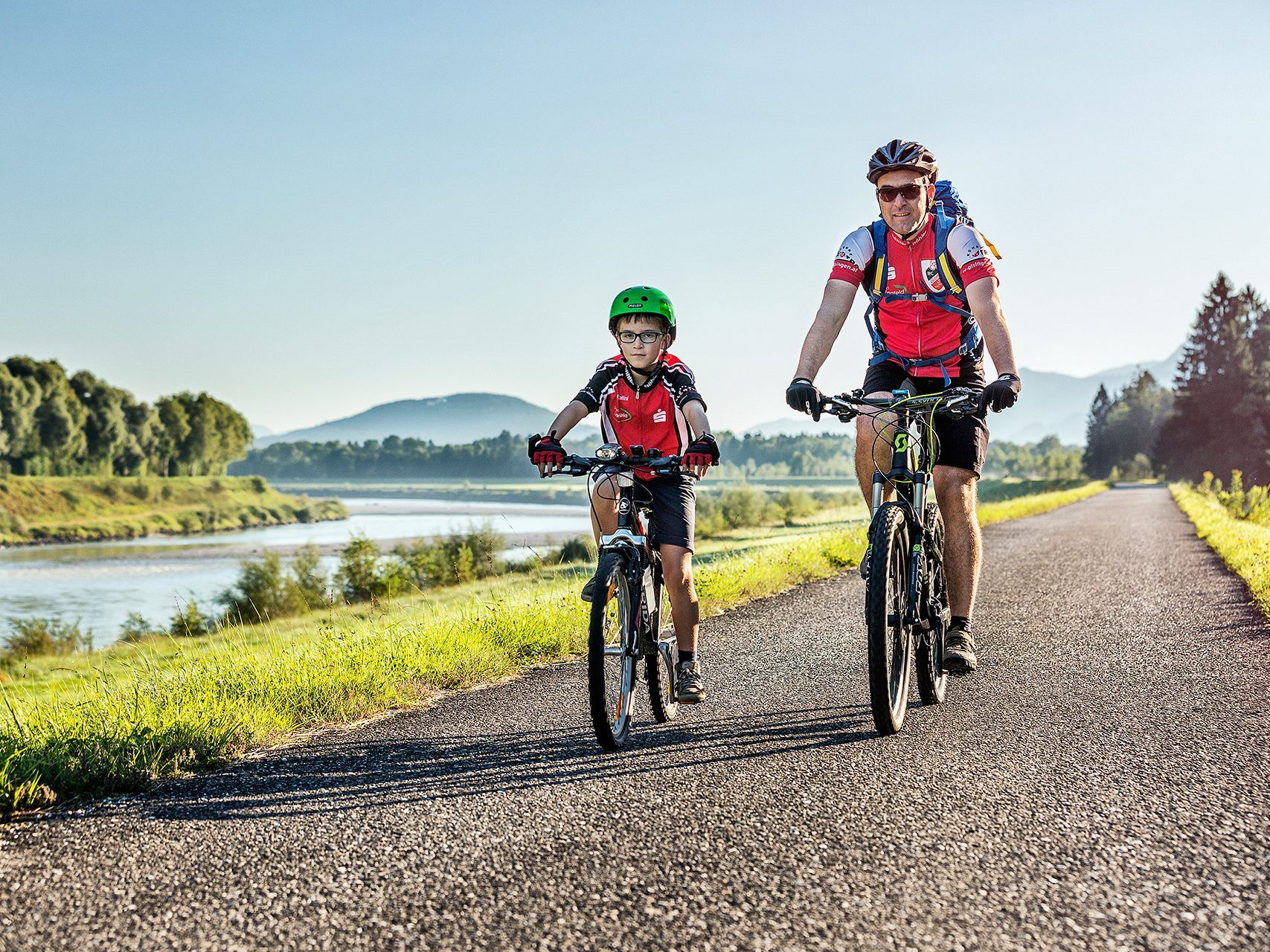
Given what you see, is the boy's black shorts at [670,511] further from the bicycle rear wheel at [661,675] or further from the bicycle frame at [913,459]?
the bicycle frame at [913,459]

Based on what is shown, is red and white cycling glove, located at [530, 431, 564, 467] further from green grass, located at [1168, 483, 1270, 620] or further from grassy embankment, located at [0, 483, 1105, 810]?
green grass, located at [1168, 483, 1270, 620]

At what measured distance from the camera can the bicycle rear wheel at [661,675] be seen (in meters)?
4.41

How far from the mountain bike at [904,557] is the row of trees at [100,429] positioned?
117300 millimetres

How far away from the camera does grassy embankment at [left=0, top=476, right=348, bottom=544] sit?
102250mm

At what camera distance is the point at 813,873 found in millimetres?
2621

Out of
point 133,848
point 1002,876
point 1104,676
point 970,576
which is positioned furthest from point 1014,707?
point 133,848

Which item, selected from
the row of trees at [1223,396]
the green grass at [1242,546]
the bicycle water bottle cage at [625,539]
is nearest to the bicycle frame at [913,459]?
the bicycle water bottle cage at [625,539]

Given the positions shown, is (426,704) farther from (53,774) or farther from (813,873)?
(813,873)

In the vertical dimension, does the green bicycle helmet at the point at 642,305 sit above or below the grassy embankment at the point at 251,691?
above

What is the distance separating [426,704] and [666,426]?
1.89 metres

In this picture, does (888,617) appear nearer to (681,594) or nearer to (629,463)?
(681,594)

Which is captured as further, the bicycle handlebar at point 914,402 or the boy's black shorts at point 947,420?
A: the boy's black shorts at point 947,420

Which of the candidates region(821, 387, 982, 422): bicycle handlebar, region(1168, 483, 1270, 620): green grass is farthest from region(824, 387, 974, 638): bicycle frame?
region(1168, 483, 1270, 620): green grass

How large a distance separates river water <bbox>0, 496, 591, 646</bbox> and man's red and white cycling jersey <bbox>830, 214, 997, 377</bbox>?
18711 millimetres
